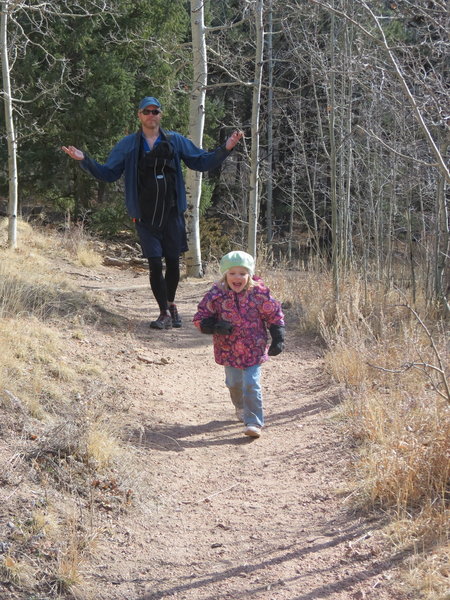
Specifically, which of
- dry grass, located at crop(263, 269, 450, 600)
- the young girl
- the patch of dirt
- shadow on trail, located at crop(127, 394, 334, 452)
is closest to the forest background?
dry grass, located at crop(263, 269, 450, 600)

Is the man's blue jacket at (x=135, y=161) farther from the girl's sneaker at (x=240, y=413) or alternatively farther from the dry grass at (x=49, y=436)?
the girl's sneaker at (x=240, y=413)

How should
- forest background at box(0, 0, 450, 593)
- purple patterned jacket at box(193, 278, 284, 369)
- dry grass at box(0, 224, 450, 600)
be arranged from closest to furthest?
dry grass at box(0, 224, 450, 600) < forest background at box(0, 0, 450, 593) < purple patterned jacket at box(193, 278, 284, 369)

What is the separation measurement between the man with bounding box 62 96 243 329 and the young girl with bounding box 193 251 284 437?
179cm

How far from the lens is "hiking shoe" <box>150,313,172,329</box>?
6.70 metres

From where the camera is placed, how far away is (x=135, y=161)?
→ 6.03m

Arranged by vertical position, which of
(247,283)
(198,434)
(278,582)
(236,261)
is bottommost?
(278,582)

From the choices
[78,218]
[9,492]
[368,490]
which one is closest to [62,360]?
[9,492]

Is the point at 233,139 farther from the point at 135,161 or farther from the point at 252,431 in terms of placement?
the point at 252,431

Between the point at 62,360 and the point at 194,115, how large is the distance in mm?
6428

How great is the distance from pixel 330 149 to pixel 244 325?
31.6 feet

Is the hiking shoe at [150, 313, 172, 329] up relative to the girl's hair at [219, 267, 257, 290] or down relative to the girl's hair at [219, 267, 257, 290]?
down

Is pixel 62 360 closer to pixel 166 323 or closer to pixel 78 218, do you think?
pixel 166 323

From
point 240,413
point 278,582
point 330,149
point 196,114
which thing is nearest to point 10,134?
point 196,114

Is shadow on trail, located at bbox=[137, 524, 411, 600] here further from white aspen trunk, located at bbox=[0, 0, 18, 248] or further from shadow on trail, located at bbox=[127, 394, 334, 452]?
white aspen trunk, located at bbox=[0, 0, 18, 248]
